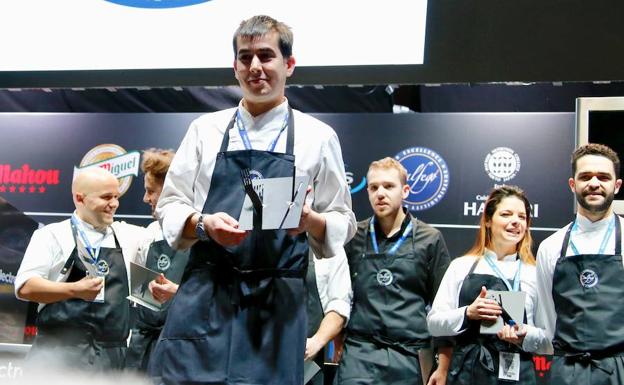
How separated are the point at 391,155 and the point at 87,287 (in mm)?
1771

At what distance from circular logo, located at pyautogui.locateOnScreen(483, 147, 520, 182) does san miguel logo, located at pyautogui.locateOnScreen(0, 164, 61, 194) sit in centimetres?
250

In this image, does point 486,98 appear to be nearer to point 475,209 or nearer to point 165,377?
point 475,209

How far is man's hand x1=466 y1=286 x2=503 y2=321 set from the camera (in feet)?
11.0

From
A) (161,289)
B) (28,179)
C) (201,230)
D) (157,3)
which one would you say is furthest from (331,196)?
(28,179)

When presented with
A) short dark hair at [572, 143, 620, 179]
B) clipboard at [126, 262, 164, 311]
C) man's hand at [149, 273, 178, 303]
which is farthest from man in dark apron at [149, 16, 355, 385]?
short dark hair at [572, 143, 620, 179]

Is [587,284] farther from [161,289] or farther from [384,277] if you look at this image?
[161,289]

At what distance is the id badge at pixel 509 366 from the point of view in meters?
3.40

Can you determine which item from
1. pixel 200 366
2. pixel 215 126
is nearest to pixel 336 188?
pixel 215 126

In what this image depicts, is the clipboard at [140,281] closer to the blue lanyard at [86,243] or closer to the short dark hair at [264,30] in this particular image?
the blue lanyard at [86,243]

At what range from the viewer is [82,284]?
11.3ft

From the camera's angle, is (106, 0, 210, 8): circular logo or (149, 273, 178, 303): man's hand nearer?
(149, 273, 178, 303): man's hand

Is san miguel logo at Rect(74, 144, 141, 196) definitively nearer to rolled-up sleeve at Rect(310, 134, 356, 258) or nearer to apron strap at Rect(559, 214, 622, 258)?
apron strap at Rect(559, 214, 622, 258)

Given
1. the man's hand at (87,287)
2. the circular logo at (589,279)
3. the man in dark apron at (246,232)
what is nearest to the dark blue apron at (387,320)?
the circular logo at (589,279)

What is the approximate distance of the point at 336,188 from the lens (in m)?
2.05
